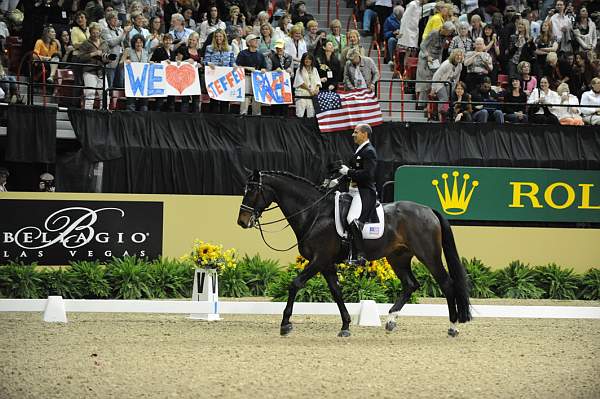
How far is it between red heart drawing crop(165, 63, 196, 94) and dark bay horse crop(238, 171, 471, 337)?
661 cm

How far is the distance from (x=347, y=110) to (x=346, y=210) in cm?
694

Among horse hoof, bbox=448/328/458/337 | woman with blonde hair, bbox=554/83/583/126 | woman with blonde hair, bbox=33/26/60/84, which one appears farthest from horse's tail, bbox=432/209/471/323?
woman with blonde hair, bbox=33/26/60/84

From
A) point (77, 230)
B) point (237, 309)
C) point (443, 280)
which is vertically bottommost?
point (237, 309)

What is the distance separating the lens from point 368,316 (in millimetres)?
14148

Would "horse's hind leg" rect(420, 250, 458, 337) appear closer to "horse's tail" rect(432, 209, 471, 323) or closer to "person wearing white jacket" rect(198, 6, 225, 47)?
"horse's tail" rect(432, 209, 471, 323)

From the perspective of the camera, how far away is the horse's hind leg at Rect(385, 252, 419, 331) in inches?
531

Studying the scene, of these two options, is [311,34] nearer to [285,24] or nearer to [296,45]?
[285,24]

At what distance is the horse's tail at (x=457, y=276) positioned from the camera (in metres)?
13.1

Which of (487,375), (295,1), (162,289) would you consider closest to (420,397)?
(487,375)

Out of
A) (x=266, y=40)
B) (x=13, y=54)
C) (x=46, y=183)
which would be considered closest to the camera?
(x=46, y=183)

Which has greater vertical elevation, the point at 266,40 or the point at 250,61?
the point at 266,40

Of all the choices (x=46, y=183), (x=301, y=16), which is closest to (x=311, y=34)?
(x=301, y=16)

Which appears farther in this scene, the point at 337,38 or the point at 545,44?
the point at 545,44

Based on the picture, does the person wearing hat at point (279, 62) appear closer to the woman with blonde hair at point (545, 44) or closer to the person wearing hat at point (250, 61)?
the person wearing hat at point (250, 61)
